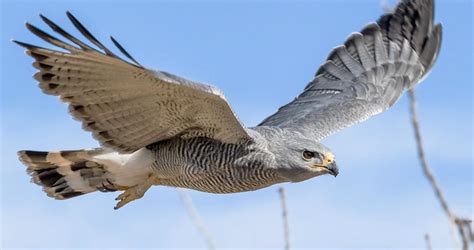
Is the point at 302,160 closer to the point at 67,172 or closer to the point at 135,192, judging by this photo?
the point at 135,192

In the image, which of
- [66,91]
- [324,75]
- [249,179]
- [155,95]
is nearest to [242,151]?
[249,179]

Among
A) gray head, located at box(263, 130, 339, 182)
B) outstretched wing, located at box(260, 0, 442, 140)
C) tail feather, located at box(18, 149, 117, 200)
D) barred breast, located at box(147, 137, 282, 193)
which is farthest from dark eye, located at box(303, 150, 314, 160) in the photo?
outstretched wing, located at box(260, 0, 442, 140)

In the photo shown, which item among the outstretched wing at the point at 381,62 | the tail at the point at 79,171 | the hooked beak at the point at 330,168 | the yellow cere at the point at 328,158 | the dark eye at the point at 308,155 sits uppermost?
the outstretched wing at the point at 381,62

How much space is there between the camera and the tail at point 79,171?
7.92m

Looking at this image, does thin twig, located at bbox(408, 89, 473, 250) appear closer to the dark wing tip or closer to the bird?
the bird

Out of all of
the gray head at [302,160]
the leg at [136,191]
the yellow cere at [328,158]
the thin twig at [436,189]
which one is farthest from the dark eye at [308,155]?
the thin twig at [436,189]

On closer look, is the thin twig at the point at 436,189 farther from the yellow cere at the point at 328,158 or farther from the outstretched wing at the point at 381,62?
the outstretched wing at the point at 381,62

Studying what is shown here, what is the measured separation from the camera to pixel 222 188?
7.71 metres

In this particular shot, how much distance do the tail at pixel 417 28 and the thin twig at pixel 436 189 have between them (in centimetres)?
656

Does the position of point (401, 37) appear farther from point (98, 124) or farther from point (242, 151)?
point (98, 124)

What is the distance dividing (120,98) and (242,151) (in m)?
1.30

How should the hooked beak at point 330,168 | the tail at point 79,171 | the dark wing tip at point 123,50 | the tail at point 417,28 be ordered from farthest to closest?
1. the tail at point 417,28
2. the tail at point 79,171
3. the hooked beak at point 330,168
4. the dark wing tip at point 123,50

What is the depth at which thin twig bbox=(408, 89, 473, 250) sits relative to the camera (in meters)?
3.42

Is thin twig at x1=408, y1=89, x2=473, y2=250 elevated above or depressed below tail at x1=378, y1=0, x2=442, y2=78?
below
